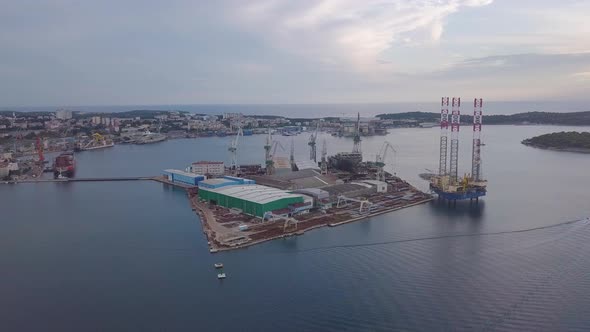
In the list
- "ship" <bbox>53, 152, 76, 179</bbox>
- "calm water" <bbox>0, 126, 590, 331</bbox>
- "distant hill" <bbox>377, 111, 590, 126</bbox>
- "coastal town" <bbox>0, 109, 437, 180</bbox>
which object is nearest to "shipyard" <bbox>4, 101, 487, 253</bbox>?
"ship" <bbox>53, 152, 76, 179</bbox>

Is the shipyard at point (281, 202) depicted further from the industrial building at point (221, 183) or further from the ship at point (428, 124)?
the ship at point (428, 124)

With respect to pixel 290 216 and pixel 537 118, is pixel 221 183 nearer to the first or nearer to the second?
pixel 290 216

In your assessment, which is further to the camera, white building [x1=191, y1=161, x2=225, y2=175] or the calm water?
white building [x1=191, y1=161, x2=225, y2=175]

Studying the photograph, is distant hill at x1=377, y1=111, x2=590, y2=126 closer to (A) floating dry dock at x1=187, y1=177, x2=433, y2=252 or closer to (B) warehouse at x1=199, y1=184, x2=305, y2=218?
(A) floating dry dock at x1=187, y1=177, x2=433, y2=252

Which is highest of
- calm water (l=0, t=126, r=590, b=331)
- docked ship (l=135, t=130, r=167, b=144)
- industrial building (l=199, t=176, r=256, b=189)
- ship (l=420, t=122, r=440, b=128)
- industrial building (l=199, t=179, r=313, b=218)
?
ship (l=420, t=122, r=440, b=128)

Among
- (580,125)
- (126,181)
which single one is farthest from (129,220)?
(580,125)

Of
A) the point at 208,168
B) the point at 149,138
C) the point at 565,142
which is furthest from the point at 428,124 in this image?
the point at 208,168

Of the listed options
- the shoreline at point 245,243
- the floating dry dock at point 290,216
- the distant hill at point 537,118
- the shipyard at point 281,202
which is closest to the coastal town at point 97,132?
the distant hill at point 537,118
